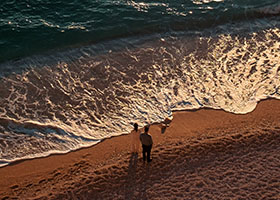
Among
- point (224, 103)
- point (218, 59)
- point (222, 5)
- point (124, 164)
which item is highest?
point (222, 5)

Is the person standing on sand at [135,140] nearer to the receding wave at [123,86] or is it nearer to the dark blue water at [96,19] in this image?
the receding wave at [123,86]

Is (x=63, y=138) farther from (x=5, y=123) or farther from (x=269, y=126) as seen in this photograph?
(x=269, y=126)

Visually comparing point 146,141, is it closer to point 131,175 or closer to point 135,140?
point 131,175

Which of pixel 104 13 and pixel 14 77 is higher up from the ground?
pixel 104 13

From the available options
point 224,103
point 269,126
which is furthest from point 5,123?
point 269,126

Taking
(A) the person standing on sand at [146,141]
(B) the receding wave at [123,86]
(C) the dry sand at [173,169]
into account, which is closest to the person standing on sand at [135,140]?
(C) the dry sand at [173,169]

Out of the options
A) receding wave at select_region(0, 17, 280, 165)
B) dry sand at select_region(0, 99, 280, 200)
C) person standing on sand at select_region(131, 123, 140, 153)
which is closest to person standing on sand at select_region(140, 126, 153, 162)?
dry sand at select_region(0, 99, 280, 200)
